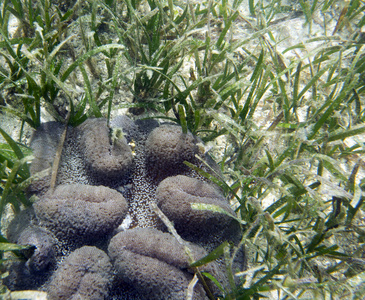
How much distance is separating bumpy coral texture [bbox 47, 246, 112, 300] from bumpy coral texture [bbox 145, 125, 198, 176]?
0.79 meters

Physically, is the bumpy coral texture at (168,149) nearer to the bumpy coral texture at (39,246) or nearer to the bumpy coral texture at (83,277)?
the bumpy coral texture at (83,277)

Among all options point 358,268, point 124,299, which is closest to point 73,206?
point 124,299

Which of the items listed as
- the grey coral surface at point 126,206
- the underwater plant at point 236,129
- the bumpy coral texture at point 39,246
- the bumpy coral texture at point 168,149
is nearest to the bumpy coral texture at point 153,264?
the grey coral surface at point 126,206

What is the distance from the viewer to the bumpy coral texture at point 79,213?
5.31ft

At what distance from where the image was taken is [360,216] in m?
2.20

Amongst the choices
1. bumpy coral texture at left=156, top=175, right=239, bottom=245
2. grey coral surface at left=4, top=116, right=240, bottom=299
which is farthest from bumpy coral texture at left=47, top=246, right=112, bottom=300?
bumpy coral texture at left=156, top=175, right=239, bottom=245

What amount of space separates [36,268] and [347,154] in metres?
3.12

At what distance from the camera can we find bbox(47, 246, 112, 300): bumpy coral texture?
1.43 m

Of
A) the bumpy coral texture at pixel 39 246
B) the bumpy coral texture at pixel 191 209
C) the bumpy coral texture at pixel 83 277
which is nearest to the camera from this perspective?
the bumpy coral texture at pixel 83 277

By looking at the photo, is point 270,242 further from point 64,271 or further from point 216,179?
point 64,271

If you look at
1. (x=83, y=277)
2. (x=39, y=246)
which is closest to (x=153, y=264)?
(x=83, y=277)

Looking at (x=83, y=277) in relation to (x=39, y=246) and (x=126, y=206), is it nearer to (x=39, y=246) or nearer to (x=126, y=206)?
(x=39, y=246)

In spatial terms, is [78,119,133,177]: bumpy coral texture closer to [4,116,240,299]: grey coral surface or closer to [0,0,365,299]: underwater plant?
[4,116,240,299]: grey coral surface

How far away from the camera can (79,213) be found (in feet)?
5.30
